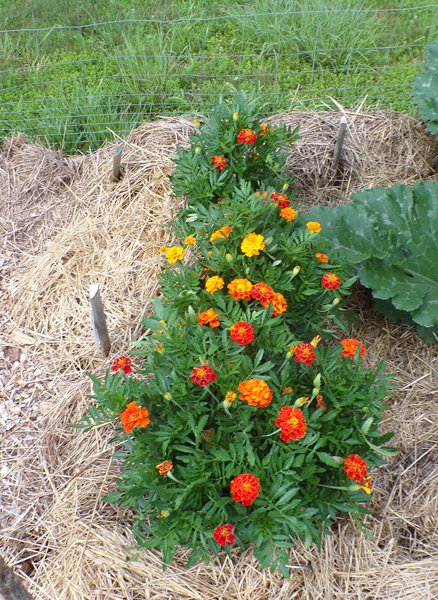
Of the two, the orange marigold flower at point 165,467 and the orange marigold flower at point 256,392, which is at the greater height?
the orange marigold flower at point 256,392

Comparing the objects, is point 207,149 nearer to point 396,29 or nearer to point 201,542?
point 201,542

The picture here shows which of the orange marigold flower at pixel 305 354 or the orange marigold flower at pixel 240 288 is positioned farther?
the orange marigold flower at pixel 240 288

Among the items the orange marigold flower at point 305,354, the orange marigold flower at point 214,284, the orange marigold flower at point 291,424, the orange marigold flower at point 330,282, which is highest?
the orange marigold flower at point 214,284

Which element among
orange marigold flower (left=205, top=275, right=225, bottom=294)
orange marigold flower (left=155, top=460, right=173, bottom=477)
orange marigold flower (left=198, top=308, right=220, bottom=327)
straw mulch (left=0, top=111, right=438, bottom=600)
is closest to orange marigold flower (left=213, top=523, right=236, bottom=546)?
orange marigold flower (left=155, top=460, right=173, bottom=477)

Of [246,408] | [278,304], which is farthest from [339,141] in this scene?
[246,408]

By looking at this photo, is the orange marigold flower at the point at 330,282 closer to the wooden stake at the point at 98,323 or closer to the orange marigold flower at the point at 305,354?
the orange marigold flower at the point at 305,354

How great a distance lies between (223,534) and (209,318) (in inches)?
26.9

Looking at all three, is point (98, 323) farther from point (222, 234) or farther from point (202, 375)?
point (202, 375)

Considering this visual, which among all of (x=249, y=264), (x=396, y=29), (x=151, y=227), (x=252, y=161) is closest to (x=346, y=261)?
(x=249, y=264)

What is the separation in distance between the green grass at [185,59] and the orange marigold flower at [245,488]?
2329 mm

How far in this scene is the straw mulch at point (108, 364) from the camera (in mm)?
2211

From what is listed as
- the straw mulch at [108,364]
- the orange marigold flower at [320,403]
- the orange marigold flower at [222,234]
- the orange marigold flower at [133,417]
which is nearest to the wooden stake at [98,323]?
the straw mulch at [108,364]

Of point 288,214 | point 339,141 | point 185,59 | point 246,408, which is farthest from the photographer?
point 185,59

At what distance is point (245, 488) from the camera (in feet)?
6.13
